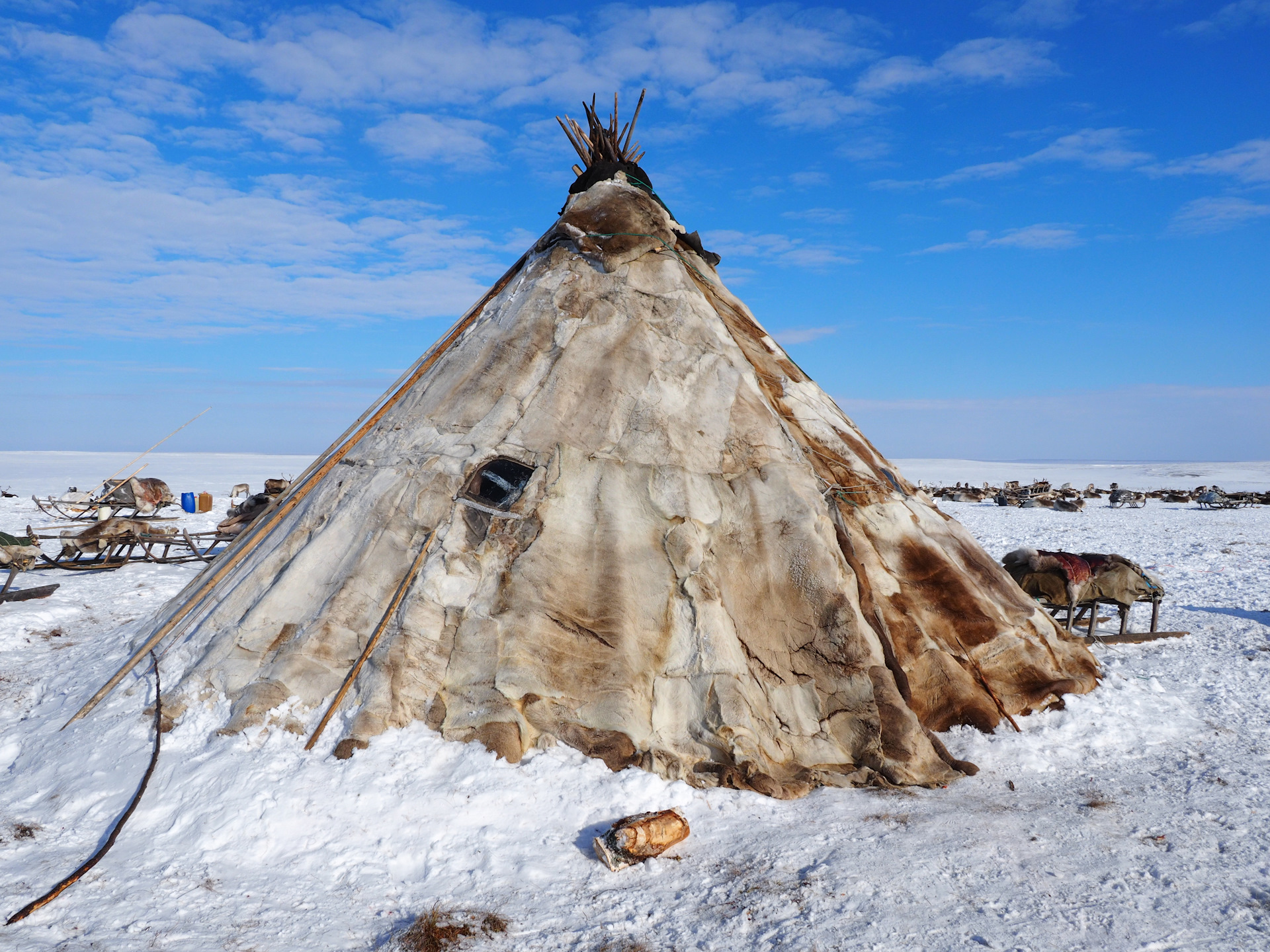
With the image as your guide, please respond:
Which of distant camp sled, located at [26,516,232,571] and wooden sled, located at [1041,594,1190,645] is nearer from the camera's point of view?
wooden sled, located at [1041,594,1190,645]

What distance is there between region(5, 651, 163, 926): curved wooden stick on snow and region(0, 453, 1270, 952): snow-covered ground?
0.06 meters

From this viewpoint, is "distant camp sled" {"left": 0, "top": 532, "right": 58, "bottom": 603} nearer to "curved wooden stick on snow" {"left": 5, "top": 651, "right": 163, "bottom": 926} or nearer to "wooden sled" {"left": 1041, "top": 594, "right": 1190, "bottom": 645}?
"curved wooden stick on snow" {"left": 5, "top": 651, "right": 163, "bottom": 926}

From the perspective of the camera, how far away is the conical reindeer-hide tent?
546 centimetres

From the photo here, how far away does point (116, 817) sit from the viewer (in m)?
4.73

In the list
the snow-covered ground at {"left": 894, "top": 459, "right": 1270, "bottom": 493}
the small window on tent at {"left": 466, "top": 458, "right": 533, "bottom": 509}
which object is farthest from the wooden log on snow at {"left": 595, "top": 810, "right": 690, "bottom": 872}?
the snow-covered ground at {"left": 894, "top": 459, "right": 1270, "bottom": 493}

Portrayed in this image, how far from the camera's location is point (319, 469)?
293 inches

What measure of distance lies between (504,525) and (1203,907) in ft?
15.7

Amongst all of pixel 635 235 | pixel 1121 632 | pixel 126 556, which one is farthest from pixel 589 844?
pixel 126 556

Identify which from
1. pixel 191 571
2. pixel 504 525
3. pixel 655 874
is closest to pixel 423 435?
pixel 504 525

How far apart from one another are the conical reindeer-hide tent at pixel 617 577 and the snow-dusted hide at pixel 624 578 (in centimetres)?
2

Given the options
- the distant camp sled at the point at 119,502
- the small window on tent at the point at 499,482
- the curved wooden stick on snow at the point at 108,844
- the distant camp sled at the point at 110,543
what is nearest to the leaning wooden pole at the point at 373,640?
the small window on tent at the point at 499,482

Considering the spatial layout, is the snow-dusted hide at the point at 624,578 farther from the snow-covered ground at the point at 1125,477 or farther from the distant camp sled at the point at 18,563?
the snow-covered ground at the point at 1125,477

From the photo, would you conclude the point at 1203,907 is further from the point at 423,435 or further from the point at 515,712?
the point at 423,435

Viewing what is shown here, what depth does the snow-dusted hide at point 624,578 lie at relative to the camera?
17.9 feet
